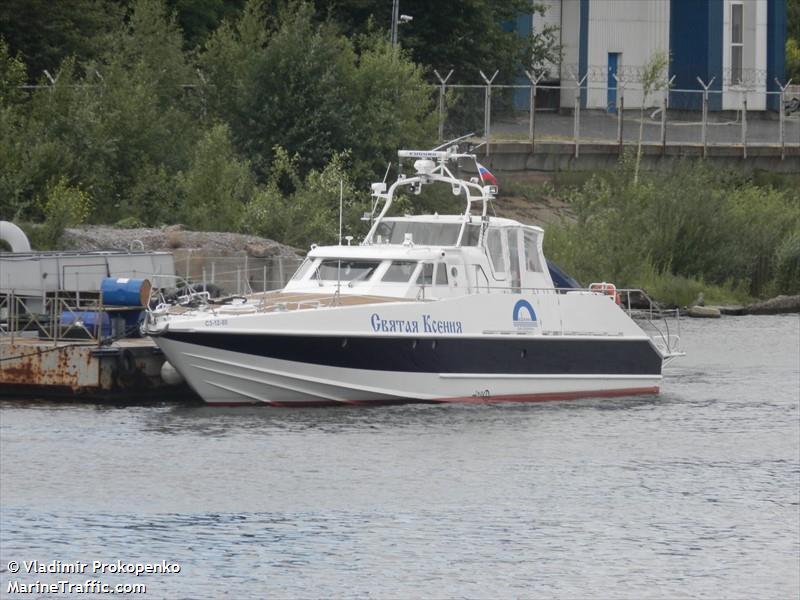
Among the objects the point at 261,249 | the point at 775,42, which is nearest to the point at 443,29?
the point at 775,42

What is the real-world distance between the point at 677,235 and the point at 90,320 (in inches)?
1070

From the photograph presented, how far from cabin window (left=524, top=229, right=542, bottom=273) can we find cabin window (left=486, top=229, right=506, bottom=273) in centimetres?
68

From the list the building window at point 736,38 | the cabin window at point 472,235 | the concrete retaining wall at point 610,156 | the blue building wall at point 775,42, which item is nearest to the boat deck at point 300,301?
the cabin window at point 472,235

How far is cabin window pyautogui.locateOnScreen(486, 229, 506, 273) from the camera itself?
111 feet

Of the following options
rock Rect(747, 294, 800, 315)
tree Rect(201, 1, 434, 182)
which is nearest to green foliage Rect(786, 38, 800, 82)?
rock Rect(747, 294, 800, 315)

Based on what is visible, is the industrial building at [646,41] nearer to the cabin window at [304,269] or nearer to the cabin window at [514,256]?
the cabin window at [514,256]

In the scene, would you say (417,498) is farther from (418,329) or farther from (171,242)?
(171,242)

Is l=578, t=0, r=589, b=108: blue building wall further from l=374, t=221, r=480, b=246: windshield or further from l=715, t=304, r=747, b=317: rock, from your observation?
l=374, t=221, r=480, b=246: windshield

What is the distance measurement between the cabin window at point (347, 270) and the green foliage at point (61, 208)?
12.0m

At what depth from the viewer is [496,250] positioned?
33.8m

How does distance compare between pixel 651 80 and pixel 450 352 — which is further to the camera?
pixel 651 80

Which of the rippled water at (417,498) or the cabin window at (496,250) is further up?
the cabin window at (496,250)

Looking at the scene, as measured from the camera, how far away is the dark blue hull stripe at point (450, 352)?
101 feet

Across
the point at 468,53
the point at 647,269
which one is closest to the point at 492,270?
the point at 647,269
